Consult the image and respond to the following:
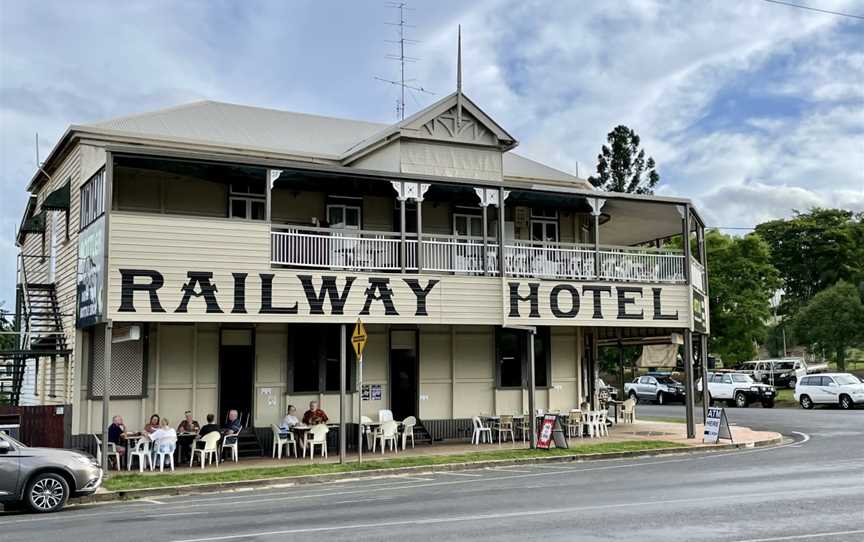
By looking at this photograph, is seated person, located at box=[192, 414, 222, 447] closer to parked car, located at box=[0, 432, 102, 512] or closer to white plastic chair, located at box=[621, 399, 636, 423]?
parked car, located at box=[0, 432, 102, 512]

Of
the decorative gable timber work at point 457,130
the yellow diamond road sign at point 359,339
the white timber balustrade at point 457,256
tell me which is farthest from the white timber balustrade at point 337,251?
the decorative gable timber work at point 457,130

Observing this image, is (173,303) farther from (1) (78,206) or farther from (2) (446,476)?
(2) (446,476)

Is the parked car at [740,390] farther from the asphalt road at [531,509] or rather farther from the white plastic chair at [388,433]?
the white plastic chair at [388,433]

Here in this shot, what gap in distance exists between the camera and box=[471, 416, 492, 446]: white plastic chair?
23.2 meters

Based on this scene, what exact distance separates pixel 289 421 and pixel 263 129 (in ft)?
28.3

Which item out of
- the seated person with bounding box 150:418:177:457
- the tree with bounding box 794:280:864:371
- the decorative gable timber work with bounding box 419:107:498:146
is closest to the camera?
the seated person with bounding box 150:418:177:457

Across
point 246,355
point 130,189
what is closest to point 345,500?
point 246,355

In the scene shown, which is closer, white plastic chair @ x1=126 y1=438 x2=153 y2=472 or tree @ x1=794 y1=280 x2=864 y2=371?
white plastic chair @ x1=126 y1=438 x2=153 y2=472

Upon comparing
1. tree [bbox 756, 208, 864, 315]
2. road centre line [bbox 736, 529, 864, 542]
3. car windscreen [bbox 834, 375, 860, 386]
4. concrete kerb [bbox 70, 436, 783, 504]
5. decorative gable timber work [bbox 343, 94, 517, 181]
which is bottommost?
concrete kerb [bbox 70, 436, 783, 504]

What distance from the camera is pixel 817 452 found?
65.9ft

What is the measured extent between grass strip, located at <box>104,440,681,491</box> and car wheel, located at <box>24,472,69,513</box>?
1.91 metres

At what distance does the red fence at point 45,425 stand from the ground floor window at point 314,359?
5.23 m

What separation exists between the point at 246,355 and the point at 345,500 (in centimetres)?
851

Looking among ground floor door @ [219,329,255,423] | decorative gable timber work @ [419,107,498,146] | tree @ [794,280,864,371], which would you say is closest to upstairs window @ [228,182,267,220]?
ground floor door @ [219,329,255,423]
